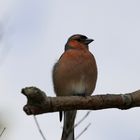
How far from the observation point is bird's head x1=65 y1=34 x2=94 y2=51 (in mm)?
5746

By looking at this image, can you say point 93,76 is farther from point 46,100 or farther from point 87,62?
point 46,100

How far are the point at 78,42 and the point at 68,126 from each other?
53.1 inches

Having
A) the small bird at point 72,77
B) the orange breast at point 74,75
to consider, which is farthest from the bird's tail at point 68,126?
the orange breast at point 74,75

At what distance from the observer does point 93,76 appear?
4965 millimetres

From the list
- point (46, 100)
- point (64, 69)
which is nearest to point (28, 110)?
point (46, 100)

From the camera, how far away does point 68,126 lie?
4895 millimetres

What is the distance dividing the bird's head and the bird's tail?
3.31 feet

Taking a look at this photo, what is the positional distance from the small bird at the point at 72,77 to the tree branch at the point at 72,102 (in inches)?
59.7

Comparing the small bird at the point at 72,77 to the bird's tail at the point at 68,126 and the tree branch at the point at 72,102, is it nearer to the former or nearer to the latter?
the bird's tail at the point at 68,126

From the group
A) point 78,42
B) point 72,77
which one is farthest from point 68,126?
point 78,42

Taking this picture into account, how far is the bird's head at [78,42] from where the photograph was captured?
5746 millimetres

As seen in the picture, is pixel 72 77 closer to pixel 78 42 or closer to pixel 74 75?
pixel 74 75

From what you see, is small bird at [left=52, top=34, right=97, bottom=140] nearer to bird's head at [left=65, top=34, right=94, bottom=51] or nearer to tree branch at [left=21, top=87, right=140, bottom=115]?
bird's head at [left=65, top=34, right=94, bottom=51]

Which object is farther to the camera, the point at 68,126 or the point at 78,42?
the point at 78,42
